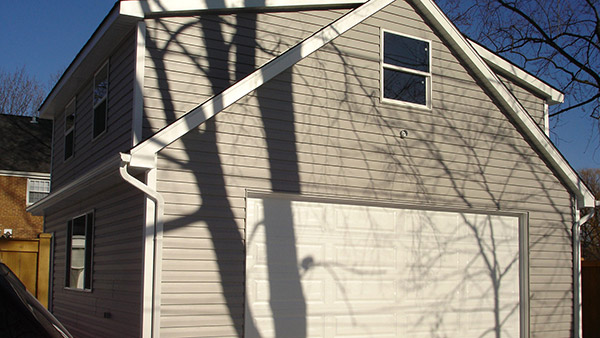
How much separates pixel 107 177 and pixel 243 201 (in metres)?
1.83

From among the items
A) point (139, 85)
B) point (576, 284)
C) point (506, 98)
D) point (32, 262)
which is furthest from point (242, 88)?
point (576, 284)

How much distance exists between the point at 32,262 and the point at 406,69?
6117 mm

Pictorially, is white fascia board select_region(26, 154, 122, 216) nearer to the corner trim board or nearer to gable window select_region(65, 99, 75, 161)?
the corner trim board

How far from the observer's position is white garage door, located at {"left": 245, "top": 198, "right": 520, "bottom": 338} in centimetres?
841

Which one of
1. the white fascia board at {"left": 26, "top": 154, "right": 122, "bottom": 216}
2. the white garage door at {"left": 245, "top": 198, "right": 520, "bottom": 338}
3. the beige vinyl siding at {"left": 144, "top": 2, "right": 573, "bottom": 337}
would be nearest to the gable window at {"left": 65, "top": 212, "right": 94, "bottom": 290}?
the white fascia board at {"left": 26, "top": 154, "right": 122, "bottom": 216}

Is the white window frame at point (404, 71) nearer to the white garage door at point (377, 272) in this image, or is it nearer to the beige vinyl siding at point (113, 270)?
the white garage door at point (377, 272)

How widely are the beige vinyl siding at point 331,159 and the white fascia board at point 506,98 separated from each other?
0.54 feet

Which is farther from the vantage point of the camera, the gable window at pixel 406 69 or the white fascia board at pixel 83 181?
the gable window at pixel 406 69

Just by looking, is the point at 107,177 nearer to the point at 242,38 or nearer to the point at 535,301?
the point at 242,38

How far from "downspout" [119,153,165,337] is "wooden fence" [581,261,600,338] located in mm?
8724

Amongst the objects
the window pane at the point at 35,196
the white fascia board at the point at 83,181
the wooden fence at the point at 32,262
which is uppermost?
the window pane at the point at 35,196

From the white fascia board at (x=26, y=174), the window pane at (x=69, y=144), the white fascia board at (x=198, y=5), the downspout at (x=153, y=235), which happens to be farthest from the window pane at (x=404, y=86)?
the white fascia board at (x=26, y=174)

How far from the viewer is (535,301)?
10609mm

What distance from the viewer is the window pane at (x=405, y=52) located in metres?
10.0
